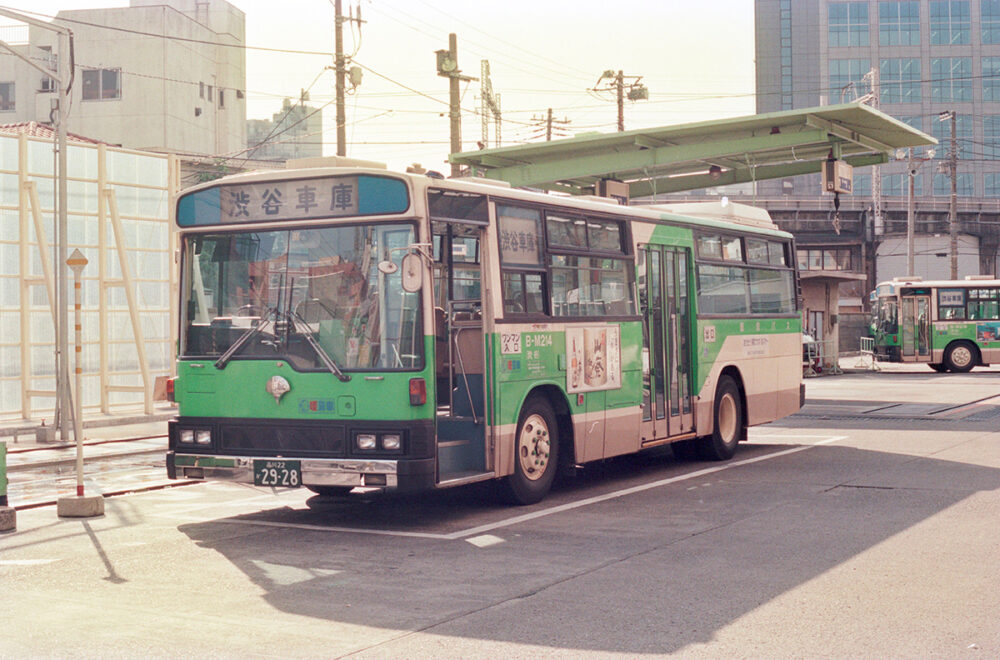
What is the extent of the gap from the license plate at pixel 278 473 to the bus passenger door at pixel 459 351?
118 centimetres

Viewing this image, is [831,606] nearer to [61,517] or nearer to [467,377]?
[467,377]

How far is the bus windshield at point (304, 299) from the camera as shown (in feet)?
33.1

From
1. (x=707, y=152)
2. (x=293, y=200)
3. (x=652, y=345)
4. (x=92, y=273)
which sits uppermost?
(x=707, y=152)

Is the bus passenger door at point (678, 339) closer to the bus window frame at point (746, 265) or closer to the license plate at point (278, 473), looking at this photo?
the bus window frame at point (746, 265)

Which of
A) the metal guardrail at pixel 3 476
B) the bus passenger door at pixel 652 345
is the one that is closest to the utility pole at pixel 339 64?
the bus passenger door at pixel 652 345

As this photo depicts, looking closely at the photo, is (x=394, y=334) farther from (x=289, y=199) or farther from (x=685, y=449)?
(x=685, y=449)

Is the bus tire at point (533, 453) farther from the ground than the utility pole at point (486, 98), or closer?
closer

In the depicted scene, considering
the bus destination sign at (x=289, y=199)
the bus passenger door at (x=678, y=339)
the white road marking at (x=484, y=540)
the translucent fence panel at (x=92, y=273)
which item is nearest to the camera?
the white road marking at (x=484, y=540)

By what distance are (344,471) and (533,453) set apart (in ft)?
7.37

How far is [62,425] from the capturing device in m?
19.1

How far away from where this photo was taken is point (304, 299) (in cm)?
1037

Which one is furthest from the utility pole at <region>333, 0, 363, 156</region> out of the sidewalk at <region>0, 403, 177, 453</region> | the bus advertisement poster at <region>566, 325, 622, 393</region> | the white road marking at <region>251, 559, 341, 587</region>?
the white road marking at <region>251, 559, 341, 587</region>

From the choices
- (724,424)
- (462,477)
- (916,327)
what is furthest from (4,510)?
(916,327)

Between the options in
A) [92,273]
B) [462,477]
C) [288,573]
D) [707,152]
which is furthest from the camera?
[707,152]
